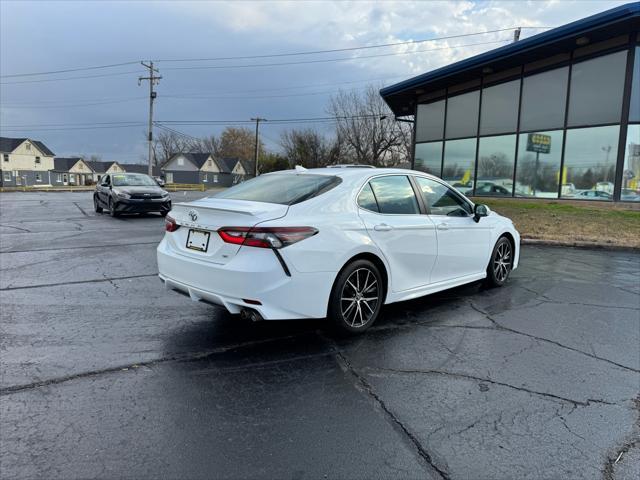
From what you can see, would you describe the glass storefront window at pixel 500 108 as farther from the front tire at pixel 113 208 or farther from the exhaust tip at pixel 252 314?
the exhaust tip at pixel 252 314

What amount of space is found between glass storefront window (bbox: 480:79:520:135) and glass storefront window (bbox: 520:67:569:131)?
0.42 meters

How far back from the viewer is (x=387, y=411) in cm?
302

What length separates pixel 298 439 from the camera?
105 inches

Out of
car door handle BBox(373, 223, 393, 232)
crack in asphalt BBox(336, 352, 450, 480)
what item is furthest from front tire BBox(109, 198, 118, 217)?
crack in asphalt BBox(336, 352, 450, 480)

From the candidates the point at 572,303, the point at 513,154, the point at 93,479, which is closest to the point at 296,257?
the point at 93,479

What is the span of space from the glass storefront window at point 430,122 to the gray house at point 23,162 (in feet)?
222

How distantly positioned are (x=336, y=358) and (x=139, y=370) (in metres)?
1.62

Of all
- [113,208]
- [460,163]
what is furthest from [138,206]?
[460,163]

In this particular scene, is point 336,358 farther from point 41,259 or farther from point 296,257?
point 41,259

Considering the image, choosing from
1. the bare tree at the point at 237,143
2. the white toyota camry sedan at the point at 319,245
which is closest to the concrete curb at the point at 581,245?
the white toyota camry sedan at the point at 319,245

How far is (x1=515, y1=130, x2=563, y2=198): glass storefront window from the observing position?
1822cm

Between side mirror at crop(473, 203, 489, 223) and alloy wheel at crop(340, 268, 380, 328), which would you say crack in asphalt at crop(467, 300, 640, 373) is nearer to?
side mirror at crop(473, 203, 489, 223)

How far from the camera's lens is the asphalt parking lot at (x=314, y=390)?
8.15 ft

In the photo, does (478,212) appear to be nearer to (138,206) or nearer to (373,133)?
(138,206)
